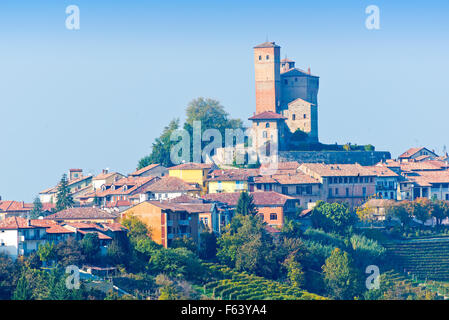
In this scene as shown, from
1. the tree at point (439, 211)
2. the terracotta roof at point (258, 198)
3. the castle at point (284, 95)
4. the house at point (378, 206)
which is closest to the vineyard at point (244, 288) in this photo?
the terracotta roof at point (258, 198)

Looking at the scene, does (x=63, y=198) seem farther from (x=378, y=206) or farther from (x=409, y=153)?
(x=409, y=153)

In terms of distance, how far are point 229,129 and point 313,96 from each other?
25.0 ft

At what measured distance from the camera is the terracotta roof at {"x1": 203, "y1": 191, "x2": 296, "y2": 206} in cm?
8206

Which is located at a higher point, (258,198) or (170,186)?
(170,186)

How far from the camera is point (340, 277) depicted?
7300 centimetres

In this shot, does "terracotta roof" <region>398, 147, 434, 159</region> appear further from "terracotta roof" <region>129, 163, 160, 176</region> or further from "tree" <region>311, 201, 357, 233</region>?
"tree" <region>311, 201, 357, 233</region>

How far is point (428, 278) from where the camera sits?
78500 mm

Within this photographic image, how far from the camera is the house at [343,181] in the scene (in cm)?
8912

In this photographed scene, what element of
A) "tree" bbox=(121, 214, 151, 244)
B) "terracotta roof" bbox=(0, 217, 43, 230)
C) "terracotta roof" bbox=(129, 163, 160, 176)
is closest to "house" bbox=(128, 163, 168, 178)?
"terracotta roof" bbox=(129, 163, 160, 176)

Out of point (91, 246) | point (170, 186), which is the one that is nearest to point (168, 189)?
point (170, 186)

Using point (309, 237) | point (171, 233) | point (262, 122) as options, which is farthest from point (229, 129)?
point (171, 233)

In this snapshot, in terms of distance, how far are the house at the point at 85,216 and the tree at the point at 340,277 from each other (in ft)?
39.1

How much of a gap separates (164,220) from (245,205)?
7.87 m

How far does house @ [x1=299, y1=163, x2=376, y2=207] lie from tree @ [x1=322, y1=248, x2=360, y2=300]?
14.6m
